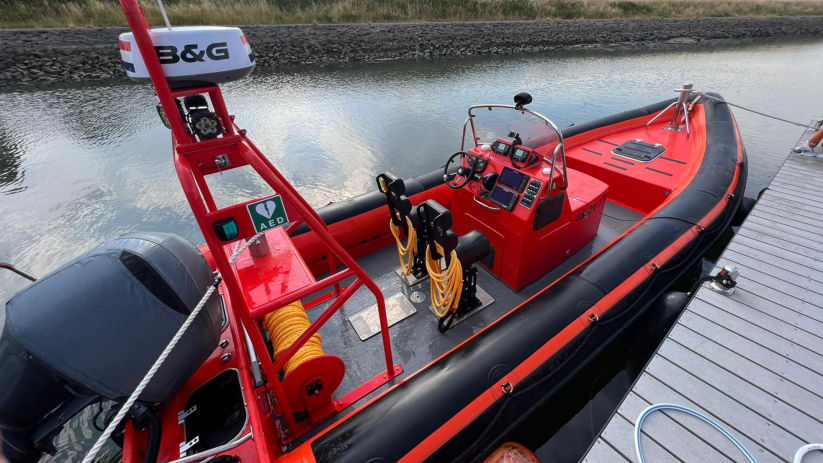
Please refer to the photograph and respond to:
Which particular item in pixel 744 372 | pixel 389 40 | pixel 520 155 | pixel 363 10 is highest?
pixel 363 10

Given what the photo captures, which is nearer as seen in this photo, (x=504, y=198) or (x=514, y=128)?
(x=504, y=198)

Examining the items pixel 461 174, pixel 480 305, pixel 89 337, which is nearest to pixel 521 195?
pixel 461 174

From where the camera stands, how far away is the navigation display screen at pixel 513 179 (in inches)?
106

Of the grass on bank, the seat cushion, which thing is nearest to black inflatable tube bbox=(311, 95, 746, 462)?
the seat cushion

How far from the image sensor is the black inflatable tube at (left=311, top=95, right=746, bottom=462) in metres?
1.66

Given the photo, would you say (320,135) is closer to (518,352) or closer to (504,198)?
(504,198)

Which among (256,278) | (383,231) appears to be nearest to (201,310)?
(256,278)

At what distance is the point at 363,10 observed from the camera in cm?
1589

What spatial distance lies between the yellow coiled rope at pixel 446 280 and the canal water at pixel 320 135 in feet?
3.62

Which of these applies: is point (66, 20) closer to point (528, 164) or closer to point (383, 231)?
point (383, 231)

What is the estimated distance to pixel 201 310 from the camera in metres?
1.62

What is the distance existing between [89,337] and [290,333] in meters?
0.85

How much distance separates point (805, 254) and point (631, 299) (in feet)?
Answer: 4.76

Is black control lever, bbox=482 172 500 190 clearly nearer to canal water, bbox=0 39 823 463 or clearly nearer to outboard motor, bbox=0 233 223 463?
canal water, bbox=0 39 823 463
